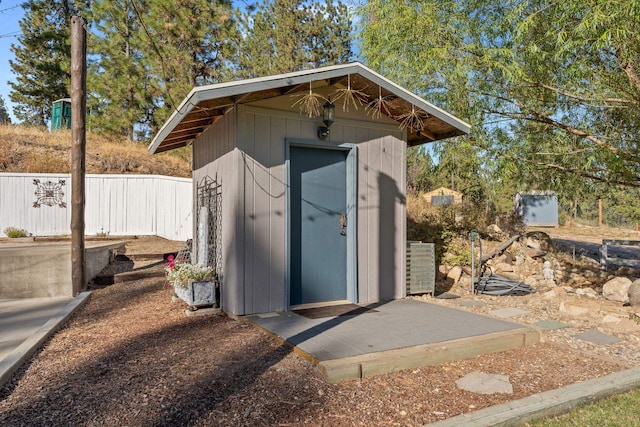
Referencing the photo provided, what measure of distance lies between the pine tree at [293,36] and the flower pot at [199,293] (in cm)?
1197

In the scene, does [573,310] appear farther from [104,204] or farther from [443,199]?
[104,204]

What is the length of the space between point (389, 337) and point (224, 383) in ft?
5.25

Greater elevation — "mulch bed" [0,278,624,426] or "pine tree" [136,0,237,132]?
"pine tree" [136,0,237,132]

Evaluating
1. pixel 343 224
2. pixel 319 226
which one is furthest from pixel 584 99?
pixel 319 226

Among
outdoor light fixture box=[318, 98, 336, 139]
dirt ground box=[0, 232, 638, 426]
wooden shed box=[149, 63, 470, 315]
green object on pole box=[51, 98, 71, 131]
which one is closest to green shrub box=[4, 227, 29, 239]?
wooden shed box=[149, 63, 470, 315]

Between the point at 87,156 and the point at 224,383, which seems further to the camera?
the point at 87,156

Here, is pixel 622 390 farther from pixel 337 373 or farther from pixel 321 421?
pixel 321 421

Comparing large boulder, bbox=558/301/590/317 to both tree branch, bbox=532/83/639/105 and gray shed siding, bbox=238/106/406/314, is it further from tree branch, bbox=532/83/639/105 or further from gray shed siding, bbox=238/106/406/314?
tree branch, bbox=532/83/639/105

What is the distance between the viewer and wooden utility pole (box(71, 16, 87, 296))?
6590mm

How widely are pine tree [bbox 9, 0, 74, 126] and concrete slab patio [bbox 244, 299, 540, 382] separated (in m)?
19.4

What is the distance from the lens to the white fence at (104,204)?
11.7m

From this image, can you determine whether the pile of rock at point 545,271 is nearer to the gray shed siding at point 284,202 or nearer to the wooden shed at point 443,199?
the wooden shed at point 443,199

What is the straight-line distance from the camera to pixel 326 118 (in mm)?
5121

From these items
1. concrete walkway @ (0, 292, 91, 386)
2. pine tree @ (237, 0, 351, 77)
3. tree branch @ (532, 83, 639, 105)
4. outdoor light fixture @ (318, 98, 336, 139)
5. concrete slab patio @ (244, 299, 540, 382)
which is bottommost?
concrete walkway @ (0, 292, 91, 386)
